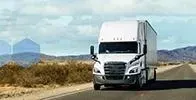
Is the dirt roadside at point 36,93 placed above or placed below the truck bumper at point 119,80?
below

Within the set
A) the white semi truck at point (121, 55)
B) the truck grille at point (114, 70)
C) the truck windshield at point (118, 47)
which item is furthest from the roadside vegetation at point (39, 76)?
the truck grille at point (114, 70)

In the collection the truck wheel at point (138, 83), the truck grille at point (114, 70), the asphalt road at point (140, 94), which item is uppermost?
the truck grille at point (114, 70)

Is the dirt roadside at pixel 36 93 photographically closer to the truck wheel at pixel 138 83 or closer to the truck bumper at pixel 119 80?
the truck bumper at pixel 119 80

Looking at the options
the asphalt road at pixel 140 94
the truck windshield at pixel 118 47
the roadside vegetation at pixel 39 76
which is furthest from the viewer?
the roadside vegetation at pixel 39 76

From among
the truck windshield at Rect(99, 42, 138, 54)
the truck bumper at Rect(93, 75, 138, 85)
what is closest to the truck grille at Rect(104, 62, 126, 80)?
the truck bumper at Rect(93, 75, 138, 85)

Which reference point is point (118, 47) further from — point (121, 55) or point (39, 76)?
point (39, 76)

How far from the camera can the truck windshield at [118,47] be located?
32344 millimetres

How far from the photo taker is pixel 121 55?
3178cm

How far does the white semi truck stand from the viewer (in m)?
31.2

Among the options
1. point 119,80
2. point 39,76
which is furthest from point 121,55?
point 39,76

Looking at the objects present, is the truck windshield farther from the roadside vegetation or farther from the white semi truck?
the roadside vegetation

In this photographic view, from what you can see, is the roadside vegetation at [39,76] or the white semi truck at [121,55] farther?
the roadside vegetation at [39,76]

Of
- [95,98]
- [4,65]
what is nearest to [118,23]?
[95,98]

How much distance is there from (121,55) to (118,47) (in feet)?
2.54
